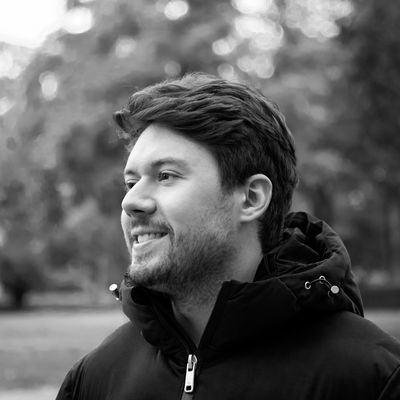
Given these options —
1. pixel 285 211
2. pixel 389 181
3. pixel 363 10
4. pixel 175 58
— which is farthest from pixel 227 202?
pixel 389 181

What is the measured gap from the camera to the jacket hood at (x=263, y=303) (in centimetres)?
220

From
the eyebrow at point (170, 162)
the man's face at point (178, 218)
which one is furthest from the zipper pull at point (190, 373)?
the eyebrow at point (170, 162)

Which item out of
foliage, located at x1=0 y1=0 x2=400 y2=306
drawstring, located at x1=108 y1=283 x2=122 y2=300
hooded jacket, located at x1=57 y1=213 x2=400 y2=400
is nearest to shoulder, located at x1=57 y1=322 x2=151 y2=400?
hooded jacket, located at x1=57 y1=213 x2=400 y2=400

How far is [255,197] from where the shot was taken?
2443 mm

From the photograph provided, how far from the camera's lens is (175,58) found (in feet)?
63.2

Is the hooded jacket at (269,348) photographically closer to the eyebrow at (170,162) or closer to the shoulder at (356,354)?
the shoulder at (356,354)

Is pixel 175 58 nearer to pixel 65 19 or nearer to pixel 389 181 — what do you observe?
pixel 65 19

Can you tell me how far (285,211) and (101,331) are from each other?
19.5 meters

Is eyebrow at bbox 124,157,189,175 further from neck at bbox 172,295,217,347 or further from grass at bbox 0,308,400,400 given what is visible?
grass at bbox 0,308,400,400

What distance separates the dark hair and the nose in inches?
8.7

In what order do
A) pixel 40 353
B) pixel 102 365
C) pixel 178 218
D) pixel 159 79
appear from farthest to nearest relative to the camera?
pixel 159 79, pixel 40 353, pixel 102 365, pixel 178 218

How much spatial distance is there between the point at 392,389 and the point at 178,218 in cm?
77

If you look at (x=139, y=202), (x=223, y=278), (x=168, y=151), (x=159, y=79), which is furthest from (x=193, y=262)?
(x=159, y=79)

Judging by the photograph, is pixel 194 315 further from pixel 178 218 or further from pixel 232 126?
pixel 232 126
